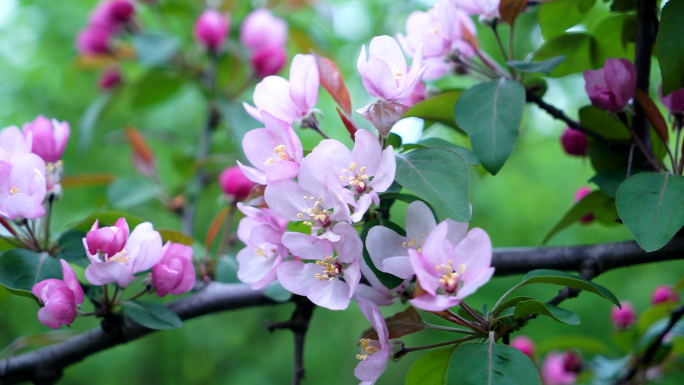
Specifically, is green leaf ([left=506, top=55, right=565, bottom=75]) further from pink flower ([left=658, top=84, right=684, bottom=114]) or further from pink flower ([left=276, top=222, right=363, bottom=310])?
pink flower ([left=276, top=222, right=363, bottom=310])

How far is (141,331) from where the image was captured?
830 millimetres

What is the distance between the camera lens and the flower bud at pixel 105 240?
65 centimetres

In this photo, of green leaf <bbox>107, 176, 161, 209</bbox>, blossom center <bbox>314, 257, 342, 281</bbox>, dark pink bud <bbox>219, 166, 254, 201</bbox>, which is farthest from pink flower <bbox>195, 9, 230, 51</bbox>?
blossom center <bbox>314, 257, 342, 281</bbox>

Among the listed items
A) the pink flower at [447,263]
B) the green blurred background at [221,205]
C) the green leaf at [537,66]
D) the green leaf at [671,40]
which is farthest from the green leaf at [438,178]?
the green blurred background at [221,205]

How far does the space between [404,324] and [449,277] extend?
15 centimetres

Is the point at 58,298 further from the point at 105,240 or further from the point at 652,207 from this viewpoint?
the point at 652,207

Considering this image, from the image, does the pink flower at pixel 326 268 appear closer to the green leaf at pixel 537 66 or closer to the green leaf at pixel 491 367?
the green leaf at pixel 491 367

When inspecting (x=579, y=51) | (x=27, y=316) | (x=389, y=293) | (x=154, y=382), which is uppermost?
(x=579, y=51)

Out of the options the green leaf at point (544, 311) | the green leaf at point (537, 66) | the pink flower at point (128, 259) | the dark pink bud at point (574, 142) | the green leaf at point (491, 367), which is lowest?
the green leaf at point (491, 367)

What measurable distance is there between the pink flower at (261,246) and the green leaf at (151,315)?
0.12m

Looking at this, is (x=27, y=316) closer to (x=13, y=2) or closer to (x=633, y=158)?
(x=13, y=2)

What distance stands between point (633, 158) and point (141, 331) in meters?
0.83

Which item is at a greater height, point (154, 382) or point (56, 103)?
point (56, 103)

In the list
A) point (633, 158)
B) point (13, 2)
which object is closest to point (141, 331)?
point (633, 158)
